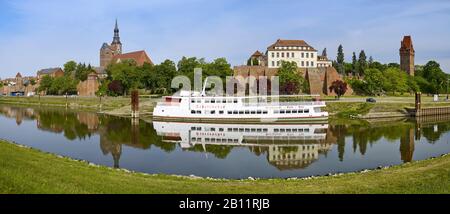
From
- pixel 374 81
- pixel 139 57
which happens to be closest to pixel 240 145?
pixel 374 81

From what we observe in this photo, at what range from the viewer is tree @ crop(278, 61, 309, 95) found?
235ft

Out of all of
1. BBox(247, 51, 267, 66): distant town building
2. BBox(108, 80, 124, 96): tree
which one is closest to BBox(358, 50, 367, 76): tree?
BBox(247, 51, 267, 66): distant town building

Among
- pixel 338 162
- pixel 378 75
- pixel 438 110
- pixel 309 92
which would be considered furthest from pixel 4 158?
pixel 378 75

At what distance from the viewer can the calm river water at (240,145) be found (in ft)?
77.7

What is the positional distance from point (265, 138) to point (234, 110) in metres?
14.8

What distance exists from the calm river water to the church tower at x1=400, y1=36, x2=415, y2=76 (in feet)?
216

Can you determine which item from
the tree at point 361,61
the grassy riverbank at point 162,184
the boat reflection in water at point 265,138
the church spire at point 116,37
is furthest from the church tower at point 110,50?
the grassy riverbank at point 162,184

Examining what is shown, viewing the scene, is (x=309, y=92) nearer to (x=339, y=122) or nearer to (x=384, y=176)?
(x=339, y=122)

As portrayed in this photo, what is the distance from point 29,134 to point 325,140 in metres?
29.0

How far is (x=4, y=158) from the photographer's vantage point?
531 inches

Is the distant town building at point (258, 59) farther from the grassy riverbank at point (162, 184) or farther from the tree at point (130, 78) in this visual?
the grassy riverbank at point (162, 184)

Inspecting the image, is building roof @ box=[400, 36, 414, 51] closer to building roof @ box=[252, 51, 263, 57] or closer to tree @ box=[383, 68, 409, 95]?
tree @ box=[383, 68, 409, 95]

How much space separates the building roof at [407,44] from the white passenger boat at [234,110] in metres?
72.3
